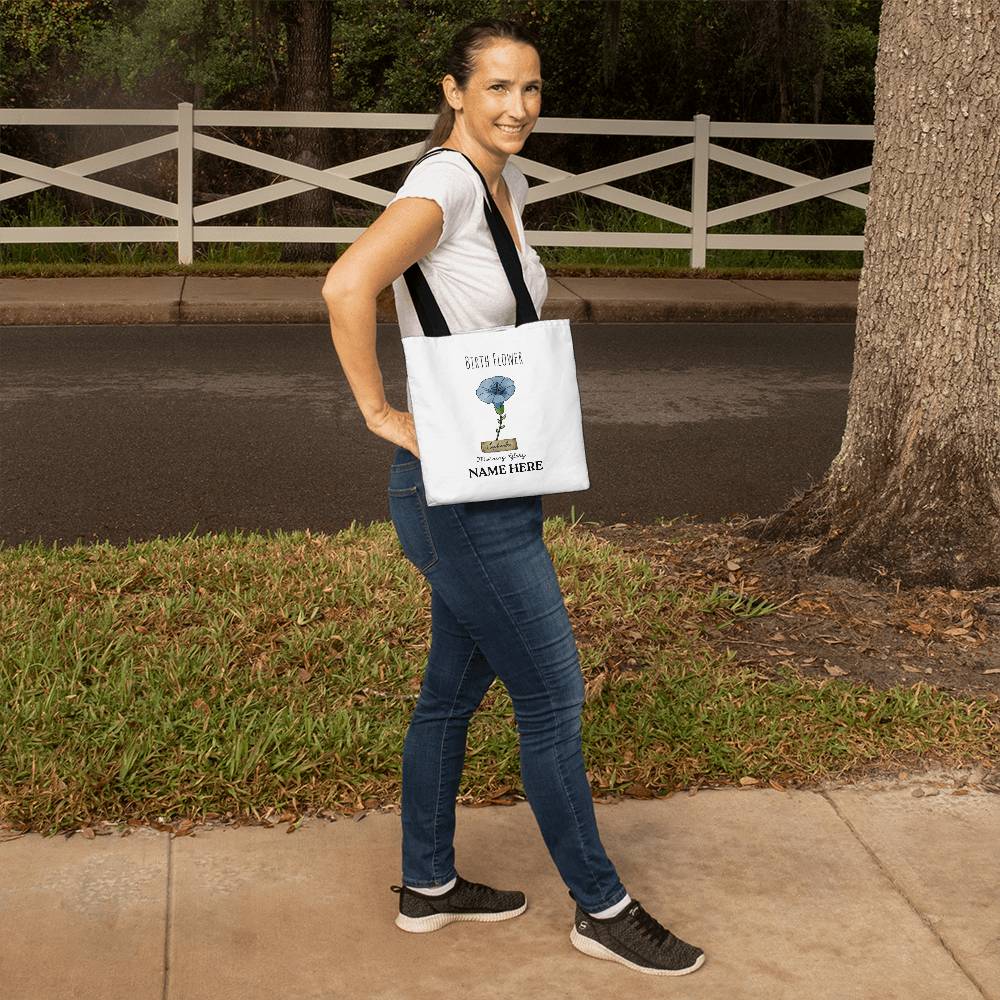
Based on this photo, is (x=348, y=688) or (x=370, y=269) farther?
(x=348, y=688)

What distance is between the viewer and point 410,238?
2811mm

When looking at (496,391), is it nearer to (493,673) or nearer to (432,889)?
(493,673)

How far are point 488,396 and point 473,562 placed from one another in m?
0.34

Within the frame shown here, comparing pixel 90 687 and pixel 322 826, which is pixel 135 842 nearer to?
pixel 322 826

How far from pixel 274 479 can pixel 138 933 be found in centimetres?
421

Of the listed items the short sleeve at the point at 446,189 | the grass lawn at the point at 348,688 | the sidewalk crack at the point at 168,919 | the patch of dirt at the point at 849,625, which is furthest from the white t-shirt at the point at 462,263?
the patch of dirt at the point at 849,625

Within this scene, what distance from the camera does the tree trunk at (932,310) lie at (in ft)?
17.2

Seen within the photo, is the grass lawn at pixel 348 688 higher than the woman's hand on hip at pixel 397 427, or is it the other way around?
the woman's hand on hip at pixel 397 427

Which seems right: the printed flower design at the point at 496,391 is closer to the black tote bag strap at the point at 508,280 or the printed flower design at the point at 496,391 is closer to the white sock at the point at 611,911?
the black tote bag strap at the point at 508,280

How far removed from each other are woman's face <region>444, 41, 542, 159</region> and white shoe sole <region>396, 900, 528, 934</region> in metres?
1.60

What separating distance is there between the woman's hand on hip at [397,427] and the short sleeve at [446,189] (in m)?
0.33

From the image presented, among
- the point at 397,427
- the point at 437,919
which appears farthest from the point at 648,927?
the point at 397,427

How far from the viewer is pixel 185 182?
13836 mm

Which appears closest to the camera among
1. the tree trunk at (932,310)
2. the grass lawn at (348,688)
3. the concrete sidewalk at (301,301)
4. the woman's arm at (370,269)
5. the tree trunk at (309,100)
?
the woman's arm at (370,269)
